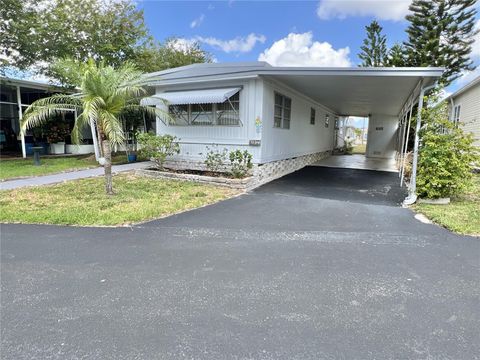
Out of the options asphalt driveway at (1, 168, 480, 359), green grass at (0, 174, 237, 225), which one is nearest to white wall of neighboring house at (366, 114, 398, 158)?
green grass at (0, 174, 237, 225)

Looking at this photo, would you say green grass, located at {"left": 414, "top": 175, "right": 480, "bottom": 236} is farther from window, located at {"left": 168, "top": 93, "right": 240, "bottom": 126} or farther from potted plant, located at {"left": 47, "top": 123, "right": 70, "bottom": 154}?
potted plant, located at {"left": 47, "top": 123, "right": 70, "bottom": 154}

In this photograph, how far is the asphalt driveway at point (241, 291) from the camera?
218 centimetres

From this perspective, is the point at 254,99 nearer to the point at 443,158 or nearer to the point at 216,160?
the point at 216,160

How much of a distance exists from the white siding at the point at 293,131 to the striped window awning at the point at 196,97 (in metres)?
1.11

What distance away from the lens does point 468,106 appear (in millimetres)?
13219

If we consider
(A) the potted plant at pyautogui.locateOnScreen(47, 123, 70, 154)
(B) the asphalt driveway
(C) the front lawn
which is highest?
(A) the potted plant at pyautogui.locateOnScreen(47, 123, 70, 154)

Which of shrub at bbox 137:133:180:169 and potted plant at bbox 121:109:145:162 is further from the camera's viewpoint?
potted plant at bbox 121:109:145:162

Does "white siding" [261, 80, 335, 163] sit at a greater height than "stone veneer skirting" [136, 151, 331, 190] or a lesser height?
greater

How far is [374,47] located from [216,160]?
19.1 meters

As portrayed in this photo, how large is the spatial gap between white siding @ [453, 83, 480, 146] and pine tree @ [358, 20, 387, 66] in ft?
28.2

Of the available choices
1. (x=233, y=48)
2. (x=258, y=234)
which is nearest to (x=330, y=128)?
(x=233, y=48)

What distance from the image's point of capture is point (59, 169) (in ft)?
32.6

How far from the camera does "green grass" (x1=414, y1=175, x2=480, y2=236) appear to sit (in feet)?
15.8

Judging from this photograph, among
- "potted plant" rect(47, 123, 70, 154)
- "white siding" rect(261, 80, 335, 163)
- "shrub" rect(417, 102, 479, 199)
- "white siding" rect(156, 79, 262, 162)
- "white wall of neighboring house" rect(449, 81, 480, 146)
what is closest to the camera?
"shrub" rect(417, 102, 479, 199)
